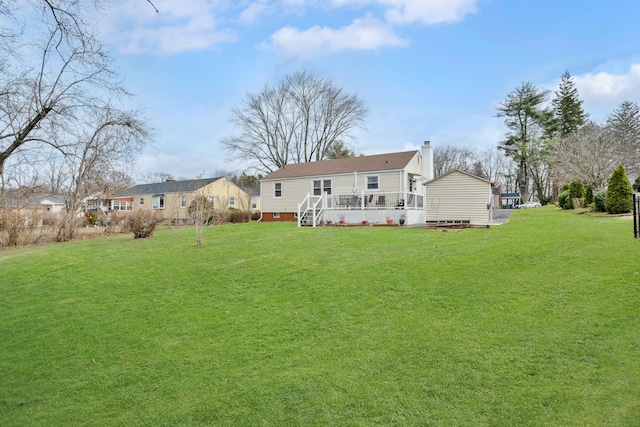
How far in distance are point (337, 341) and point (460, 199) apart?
1371 cm

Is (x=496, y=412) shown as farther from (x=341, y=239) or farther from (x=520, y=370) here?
(x=341, y=239)

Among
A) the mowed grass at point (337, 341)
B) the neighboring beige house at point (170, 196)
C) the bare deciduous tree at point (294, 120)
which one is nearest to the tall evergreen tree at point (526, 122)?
the bare deciduous tree at point (294, 120)

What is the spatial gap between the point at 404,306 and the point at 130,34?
6.67 metres

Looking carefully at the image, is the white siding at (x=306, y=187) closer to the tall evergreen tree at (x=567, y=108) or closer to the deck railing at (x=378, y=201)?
the deck railing at (x=378, y=201)

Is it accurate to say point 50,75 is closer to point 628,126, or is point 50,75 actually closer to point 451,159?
point 628,126

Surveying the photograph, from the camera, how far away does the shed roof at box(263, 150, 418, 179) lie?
19.4 m

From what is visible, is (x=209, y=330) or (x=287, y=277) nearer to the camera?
(x=209, y=330)

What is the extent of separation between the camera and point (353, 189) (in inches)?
789

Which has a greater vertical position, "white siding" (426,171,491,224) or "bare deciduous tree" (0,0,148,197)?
"bare deciduous tree" (0,0,148,197)

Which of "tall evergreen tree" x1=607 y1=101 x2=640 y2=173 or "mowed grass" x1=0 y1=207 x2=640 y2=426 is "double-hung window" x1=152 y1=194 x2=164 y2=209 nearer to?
"mowed grass" x1=0 y1=207 x2=640 y2=426

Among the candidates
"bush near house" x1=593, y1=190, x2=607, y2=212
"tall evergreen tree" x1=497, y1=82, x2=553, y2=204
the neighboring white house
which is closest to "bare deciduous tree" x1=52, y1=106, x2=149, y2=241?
the neighboring white house

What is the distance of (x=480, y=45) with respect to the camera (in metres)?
11.9

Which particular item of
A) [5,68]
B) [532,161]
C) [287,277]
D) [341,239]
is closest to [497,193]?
[532,161]

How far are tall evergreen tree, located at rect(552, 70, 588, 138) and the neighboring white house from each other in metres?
34.0
